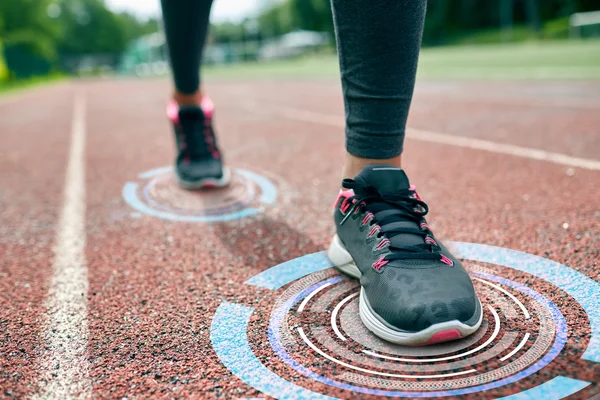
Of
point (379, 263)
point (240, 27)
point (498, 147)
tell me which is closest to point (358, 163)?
point (379, 263)

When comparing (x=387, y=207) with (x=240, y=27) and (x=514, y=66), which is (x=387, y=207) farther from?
(x=240, y=27)

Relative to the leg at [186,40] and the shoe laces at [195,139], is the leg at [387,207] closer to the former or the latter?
the leg at [186,40]

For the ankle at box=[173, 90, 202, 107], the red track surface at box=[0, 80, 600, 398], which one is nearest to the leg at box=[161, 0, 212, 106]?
the ankle at box=[173, 90, 202, 107]

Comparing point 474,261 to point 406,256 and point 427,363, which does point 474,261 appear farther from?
point 427,363

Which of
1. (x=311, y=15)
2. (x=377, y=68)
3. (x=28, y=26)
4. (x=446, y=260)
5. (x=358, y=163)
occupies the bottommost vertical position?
(x=446, y=260)

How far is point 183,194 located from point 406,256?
145 cm

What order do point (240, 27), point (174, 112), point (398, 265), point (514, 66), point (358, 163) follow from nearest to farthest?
point (398, 265) → point (358, 163) → point (174, 112) → point (514, 66) → point (240, 27)

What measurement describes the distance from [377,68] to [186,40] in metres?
1.27

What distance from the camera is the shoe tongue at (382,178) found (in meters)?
1.37

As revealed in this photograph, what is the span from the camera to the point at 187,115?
8.24 ft

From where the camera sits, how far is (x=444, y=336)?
3.55 feet

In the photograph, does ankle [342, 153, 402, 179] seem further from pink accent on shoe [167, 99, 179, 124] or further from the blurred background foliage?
pink accent on shoe [167, 99, 179, 124]

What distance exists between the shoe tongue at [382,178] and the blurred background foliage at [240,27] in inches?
36.3
